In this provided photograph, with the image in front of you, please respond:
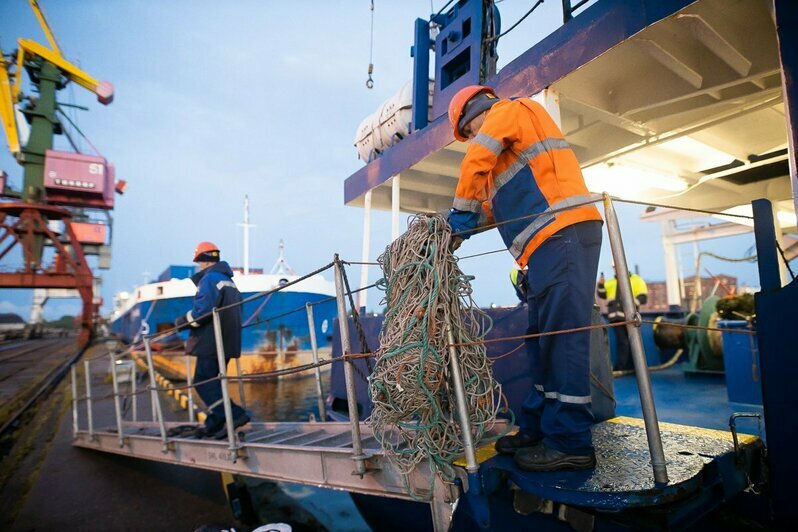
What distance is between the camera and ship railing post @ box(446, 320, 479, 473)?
192 centimetres

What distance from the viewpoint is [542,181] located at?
2.03 metres

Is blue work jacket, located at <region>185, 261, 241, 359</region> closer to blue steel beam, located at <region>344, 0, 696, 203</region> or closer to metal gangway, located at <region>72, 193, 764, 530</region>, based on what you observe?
metal gangway, located at <region>72, 193, 764, 530</region>

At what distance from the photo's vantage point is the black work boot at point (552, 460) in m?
1.87

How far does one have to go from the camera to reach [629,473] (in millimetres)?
1806

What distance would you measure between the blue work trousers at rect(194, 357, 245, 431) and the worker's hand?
2.80 metres

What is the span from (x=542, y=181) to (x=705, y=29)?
6.58 feet

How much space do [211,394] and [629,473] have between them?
3.51 metres

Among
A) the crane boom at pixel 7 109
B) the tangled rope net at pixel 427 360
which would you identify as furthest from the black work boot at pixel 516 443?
the crane boom at pixel 7 109

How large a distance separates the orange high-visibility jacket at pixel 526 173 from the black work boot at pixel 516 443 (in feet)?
2.86

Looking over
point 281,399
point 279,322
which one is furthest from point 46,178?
point 281,399

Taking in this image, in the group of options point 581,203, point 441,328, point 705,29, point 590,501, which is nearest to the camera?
point 590,501

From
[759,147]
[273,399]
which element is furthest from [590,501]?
[273,399]

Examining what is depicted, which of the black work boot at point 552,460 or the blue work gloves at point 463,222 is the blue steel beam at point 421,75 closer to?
the blue work gloves at point 463,222

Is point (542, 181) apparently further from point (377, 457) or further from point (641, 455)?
point (377, 457)
